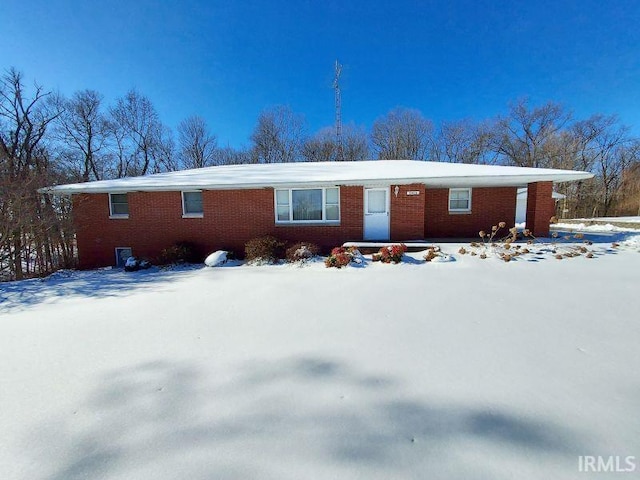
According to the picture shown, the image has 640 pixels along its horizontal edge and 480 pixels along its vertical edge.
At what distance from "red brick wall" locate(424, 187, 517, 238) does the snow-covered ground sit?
707 centimetres

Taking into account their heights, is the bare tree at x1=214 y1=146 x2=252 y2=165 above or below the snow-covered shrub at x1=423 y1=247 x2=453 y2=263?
above

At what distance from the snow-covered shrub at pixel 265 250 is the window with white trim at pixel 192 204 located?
2.95 meters

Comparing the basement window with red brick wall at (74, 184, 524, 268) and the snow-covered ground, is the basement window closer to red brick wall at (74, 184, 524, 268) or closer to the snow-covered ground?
red brick wall at (74, 184, 524, 268)

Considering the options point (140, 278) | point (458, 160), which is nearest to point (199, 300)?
point (140, 278)

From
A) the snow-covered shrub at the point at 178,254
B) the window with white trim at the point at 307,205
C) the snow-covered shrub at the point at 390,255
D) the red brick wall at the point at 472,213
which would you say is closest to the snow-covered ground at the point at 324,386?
the snow-covered shrub at the point at 390,255

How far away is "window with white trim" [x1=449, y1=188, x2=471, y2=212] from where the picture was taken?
11.4 meters

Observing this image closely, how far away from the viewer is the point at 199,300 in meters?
4.80

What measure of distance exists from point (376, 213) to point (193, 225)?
23.3ft

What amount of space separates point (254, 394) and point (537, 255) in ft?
28.1

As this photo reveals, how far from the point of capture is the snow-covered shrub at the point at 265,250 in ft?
28.1

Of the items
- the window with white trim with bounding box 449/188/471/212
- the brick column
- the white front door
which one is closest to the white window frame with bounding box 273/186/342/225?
the white front door

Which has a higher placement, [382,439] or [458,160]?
[458,160]

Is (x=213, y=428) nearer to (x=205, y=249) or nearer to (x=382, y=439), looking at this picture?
(x=382, y=439)

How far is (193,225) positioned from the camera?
10.2 m
